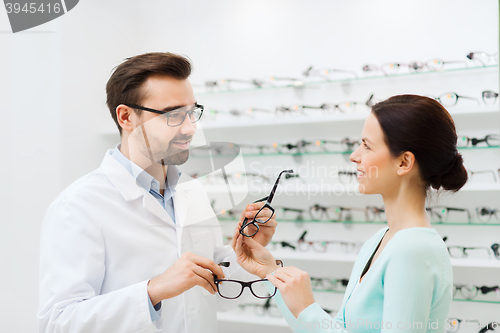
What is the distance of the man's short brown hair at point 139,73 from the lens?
3.62 ft

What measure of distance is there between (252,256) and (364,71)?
1692 millimetres

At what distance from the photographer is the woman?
2.91 feet

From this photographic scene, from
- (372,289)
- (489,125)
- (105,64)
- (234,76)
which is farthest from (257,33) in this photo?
(372,289)

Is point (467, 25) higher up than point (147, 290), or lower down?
higher up

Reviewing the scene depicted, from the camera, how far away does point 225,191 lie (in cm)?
98

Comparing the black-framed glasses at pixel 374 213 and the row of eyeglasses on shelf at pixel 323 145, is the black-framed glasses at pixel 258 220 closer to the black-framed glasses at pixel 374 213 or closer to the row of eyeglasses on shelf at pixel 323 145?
the row of eyeglasses on shelf at pixel 323 145

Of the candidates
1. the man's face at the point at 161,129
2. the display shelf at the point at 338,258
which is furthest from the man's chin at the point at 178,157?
the display shelf at the point at 338,258

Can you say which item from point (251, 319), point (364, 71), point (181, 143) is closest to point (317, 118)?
point (364, 71)

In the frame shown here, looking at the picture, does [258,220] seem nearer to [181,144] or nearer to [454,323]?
[181,144]

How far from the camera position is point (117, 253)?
1.08 metres

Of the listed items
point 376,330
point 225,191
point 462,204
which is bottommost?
point 462,204

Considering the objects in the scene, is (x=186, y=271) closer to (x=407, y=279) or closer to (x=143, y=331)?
(x=143, y=331)

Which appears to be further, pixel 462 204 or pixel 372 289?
pixel 462 204

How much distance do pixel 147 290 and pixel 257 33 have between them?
2150 millimetres
